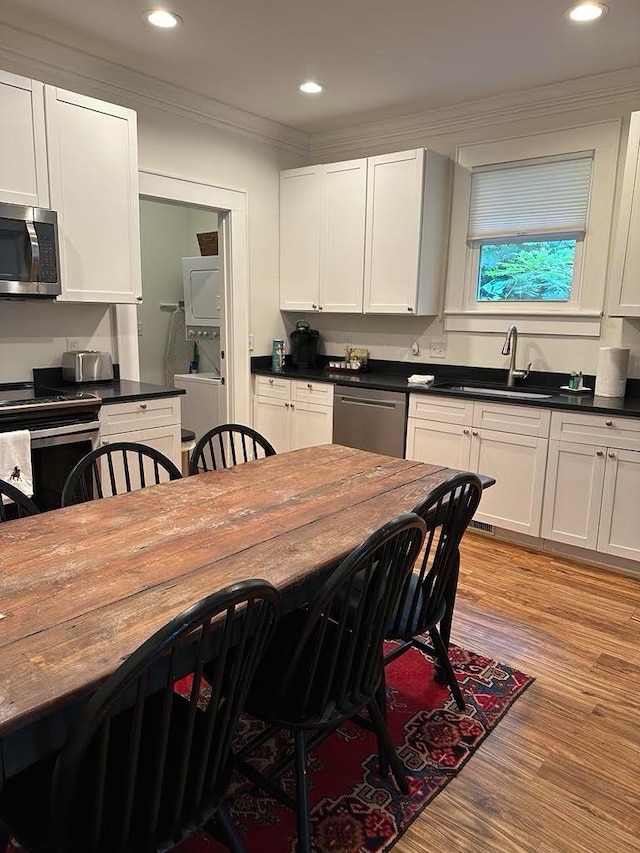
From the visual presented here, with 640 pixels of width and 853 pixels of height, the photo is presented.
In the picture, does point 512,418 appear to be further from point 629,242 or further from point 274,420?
point 274,420

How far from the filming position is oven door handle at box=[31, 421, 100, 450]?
9.44 feet

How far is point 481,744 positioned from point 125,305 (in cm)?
312

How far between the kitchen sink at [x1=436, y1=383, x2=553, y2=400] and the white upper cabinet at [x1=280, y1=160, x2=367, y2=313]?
0.95 metres

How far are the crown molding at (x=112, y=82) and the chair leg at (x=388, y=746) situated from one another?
3.48 metres

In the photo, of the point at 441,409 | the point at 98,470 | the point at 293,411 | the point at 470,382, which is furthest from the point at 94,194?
the point at 470,382

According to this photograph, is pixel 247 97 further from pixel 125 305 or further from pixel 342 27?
pixel 125 305

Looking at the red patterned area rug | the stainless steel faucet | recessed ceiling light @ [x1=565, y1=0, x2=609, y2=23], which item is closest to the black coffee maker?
the stainless steel faucet

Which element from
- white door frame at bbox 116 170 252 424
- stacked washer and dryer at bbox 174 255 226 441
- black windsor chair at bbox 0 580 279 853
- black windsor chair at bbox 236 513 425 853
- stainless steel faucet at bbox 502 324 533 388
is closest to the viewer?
black windsor chair at bbox 0 580 279 853

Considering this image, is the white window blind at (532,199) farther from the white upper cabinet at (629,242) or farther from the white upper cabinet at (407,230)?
the white upper cabinet at (629,242)

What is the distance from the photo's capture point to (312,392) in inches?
175

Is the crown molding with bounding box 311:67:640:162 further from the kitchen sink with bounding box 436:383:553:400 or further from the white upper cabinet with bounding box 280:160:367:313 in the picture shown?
the kitchen sink with bounding box 436:383:553:400

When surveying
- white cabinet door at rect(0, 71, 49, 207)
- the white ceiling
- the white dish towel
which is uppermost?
the white ceiling

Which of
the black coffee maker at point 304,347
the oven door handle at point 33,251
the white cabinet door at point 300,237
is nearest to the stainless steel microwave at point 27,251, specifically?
the oven door handle at point 33,251

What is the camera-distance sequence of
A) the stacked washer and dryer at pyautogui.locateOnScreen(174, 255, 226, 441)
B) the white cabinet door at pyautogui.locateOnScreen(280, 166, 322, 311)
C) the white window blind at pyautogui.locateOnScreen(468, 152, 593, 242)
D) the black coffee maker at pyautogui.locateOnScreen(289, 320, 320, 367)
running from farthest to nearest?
the black coffee maker at pyautogui.locateOnScreen(289, 320, 320, 367)
the stacked washer and dryer at pyautogui.locateOnScreen(174, 255, 226, 441)
the white cabinet door at pyautogui.locateOnScreen(280, 166, 322, 311)
the white window blind at pyautogui.locateOnScreen(468, 152, 593, 242)
